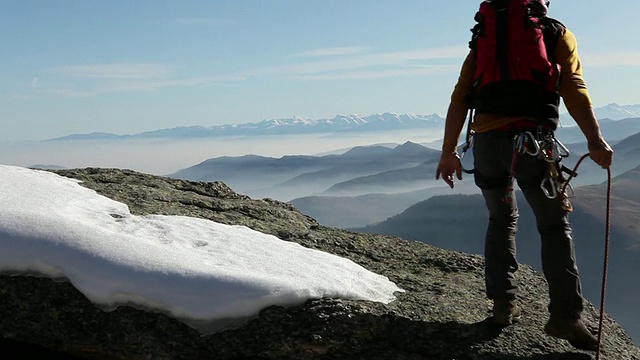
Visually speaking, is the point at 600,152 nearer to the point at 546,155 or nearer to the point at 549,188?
the point at 546,155

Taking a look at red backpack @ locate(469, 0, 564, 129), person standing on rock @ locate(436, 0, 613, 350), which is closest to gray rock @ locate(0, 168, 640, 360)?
person standing on rock @ locate(436, 0, 613, 350)

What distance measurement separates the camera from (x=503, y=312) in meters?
6.48

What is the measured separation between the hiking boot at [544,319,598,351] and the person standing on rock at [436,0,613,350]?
1 centimetres

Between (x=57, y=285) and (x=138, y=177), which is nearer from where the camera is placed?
(x=57, y=285)

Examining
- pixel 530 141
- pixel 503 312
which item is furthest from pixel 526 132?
pixel 503 312

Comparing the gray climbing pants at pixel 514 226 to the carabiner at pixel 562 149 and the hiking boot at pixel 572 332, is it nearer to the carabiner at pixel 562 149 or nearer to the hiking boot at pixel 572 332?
the hiking boot at pixel 572 332

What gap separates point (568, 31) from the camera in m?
6.21

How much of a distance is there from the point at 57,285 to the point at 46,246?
41 cm

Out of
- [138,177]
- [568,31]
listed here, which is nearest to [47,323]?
[138,177]

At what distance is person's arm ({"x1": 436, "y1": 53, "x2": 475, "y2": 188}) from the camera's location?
6488 mm

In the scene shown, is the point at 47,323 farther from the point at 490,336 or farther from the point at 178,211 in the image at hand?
the point at 490,336

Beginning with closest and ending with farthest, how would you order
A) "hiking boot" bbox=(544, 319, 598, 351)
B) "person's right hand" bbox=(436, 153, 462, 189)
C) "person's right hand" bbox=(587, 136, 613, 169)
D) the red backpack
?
1. "person's right hand" bbox=(587, 136, 613, 169)
2. the red backpack
3. "hiking boot" bbox=(544, 319, 598, 351)
4. "person's right hand" bbox=(436, 153, 462, 189)

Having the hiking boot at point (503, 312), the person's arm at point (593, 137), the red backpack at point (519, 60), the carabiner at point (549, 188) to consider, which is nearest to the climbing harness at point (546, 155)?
the carabiner at point (549, 188)

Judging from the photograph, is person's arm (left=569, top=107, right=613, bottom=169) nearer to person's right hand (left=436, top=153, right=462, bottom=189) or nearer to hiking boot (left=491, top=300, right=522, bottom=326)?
person's right hand (left=436, top=153, right=462, bottom=189)
